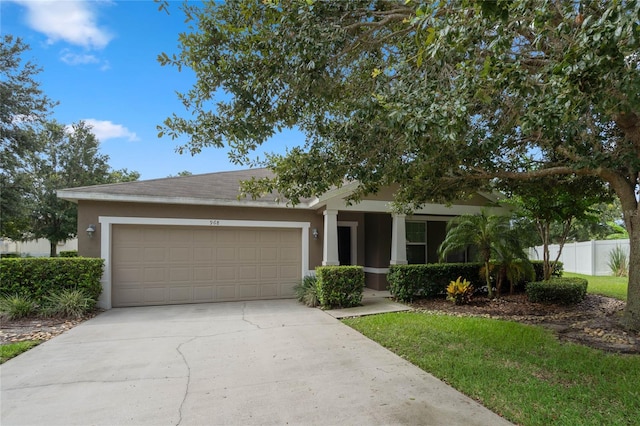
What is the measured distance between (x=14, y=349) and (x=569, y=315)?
34.5 feet

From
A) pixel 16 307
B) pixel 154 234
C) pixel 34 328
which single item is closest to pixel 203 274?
pixel 154 234

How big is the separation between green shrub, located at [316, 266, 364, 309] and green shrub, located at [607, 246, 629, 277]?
549 inches

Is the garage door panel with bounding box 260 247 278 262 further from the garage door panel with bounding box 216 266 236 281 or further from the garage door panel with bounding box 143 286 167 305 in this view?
the garage door panel with bounding box 143 286 167 305

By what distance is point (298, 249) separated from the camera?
36.8 feet

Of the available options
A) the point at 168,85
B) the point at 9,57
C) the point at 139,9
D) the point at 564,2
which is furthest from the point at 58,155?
the point at 564,2

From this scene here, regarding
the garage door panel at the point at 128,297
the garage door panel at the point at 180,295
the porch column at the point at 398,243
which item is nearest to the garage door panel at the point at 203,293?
the garage door panel at the point at 180,295

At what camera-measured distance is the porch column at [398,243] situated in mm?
10984

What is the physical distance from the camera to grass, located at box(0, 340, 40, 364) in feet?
17.9

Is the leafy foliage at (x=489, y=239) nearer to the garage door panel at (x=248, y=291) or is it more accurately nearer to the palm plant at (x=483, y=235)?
the palm plant at (x=483, y=235)

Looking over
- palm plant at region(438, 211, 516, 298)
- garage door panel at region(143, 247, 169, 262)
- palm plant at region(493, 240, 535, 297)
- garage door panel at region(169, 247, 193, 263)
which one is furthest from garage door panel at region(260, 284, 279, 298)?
palm plant at region(493, 240, 535, 297)

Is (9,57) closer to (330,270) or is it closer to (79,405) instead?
(330,270)

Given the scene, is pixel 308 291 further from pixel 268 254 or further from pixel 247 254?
pixel 247 254

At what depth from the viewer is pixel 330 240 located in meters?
10.5

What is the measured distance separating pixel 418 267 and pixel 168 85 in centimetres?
761
